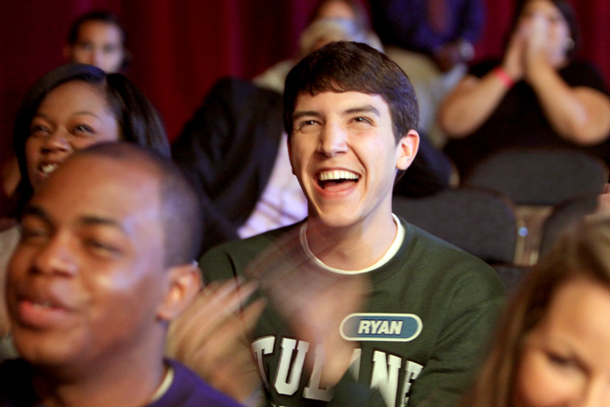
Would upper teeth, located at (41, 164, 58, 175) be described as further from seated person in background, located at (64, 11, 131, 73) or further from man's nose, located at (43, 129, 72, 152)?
seated person in background, located at (64, 11, 131, 73)

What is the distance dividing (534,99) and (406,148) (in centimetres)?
171

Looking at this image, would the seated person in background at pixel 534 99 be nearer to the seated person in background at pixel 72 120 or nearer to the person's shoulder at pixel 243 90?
the person's shoulder at pixel 243 90

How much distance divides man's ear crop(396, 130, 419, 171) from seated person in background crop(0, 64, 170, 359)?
545mm

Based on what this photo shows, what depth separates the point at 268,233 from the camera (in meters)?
1.60

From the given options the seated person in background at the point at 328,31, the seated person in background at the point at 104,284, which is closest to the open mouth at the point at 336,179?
the seated person in background at the point at 104,284

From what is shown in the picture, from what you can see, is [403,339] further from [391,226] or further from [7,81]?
[7,81]

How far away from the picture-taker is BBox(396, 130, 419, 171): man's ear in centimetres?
160

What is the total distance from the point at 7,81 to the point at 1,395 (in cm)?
285

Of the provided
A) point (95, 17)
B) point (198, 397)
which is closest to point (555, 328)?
point (198, 397)

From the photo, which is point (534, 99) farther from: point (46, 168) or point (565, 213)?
point (46, 168)

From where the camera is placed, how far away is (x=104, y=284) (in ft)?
3.00

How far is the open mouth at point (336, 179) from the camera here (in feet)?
4.97

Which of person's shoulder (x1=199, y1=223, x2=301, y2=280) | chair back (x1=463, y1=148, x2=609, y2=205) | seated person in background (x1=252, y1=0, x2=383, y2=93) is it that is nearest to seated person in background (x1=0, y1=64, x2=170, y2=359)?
person's shoulder (x1=199, y1=223, x2=301, y2=280)

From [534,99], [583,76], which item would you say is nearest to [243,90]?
[534,99]
